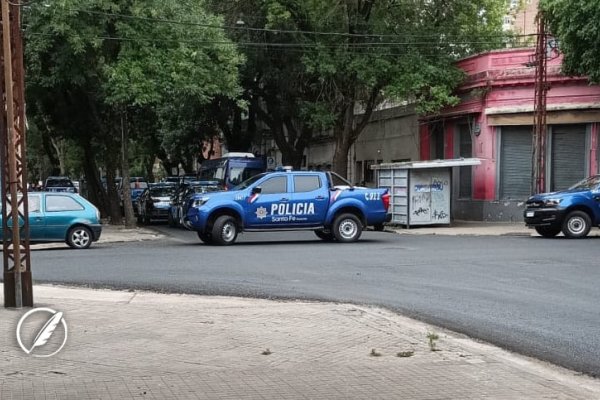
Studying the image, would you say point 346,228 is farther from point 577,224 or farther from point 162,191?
point 162,191

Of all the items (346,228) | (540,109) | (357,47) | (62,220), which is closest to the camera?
(62,220)

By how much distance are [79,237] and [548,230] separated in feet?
43.2

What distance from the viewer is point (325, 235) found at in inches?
803

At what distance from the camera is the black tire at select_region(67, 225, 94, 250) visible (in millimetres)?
18406

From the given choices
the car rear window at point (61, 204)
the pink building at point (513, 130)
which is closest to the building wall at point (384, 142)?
the pink building at point (513, 130)

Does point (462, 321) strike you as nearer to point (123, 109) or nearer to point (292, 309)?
point (292, 309)

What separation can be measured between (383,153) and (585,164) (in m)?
12.0

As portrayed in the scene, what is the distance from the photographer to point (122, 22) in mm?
22250

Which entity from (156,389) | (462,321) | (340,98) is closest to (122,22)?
(340,98)

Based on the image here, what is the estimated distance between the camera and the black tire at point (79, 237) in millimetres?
18406

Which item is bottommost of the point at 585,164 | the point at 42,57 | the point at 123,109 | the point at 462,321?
the point at 462,321

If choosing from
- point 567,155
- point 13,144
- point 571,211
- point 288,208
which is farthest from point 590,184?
point 13,144

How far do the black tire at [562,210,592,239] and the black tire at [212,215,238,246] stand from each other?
9.29m

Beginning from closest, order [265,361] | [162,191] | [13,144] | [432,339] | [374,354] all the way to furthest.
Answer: [265,361] → [374,354] → [432,339] → [13,144] → [162,191]
